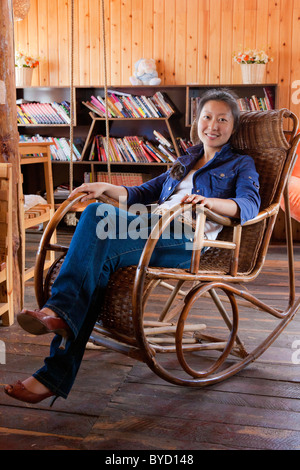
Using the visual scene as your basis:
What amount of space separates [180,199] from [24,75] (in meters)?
3.55

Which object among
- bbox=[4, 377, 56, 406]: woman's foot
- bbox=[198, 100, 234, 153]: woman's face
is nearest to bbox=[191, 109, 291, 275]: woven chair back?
bbox=[198, 100, 234, 153]: woman's face

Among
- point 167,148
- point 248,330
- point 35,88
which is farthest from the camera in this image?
point 35,88

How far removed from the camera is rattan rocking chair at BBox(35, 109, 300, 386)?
1.64 meters

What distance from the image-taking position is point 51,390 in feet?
4.99

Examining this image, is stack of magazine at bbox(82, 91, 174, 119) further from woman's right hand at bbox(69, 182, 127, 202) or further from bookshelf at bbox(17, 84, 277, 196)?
woman's right hand at bbox(69, 182, 127, 202)

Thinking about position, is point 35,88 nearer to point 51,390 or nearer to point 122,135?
point 122,135

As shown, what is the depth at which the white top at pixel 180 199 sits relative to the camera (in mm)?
1997

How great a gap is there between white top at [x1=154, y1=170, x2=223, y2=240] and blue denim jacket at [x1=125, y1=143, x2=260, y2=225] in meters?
0.02

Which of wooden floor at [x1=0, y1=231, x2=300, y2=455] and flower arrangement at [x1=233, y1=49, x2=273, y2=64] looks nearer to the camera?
wooden floor at [x1=0, y1=231, x2=300, y2=455]

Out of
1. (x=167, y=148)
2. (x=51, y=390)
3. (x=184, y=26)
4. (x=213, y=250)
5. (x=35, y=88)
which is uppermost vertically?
(x=184, y=26)

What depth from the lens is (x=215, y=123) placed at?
209 centimetres

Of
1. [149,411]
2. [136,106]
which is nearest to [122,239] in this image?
[149,411]
